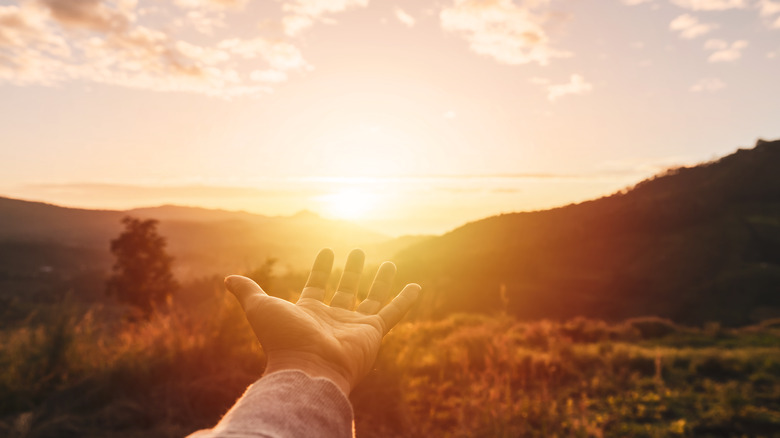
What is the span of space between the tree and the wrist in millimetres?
20557

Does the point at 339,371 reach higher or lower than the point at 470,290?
higher

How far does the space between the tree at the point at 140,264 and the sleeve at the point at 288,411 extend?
20834mm

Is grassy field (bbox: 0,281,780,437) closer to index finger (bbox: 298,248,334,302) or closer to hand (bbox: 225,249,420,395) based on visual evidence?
hand (bbox: 225,249,420,395)

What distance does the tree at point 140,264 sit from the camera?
19.8m

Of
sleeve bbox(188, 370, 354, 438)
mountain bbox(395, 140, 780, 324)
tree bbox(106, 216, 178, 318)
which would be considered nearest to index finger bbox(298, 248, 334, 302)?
sleeve bbox(188, 370, 354, 438)

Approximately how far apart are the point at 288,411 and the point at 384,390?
3796mm

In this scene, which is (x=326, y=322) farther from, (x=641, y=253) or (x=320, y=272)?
(x=641, y=253)

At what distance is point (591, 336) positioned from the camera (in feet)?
41.9

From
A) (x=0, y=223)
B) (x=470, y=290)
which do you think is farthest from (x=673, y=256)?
(x=0, y=223)

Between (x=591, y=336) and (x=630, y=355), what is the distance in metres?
6.09

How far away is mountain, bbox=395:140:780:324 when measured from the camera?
26938 mm

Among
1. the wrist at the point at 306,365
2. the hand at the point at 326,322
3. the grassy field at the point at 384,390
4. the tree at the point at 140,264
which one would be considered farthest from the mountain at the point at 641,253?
the wrist at the point at 306,365

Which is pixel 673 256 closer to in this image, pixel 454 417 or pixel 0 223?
pixel 454 417

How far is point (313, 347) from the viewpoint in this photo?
167 centimetres
